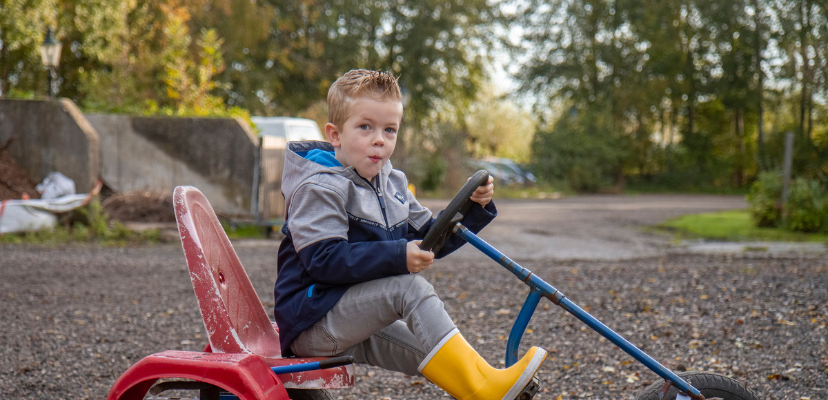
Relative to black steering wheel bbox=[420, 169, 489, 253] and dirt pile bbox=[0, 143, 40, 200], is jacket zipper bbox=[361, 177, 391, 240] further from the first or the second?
dirt pile bbox=[0, 143, 40, 200]

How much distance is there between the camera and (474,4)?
87.0 feet

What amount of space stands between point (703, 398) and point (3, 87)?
1863 centimetres

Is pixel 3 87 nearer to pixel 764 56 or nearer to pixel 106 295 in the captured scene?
pixel 106 295

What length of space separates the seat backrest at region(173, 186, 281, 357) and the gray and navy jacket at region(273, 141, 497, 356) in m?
0.18

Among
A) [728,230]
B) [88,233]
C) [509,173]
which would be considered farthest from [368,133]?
[509,173]

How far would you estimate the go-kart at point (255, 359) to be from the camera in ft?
6.48

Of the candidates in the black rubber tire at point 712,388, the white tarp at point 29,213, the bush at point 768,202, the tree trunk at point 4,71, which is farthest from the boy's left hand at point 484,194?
the tree trunk at point 4,71

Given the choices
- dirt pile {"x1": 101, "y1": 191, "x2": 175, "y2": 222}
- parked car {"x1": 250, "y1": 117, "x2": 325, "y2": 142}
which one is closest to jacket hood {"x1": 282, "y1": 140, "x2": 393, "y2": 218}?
dirt pile {"x1": 101, "y1": 191, "x2": 175, "y2": 222}

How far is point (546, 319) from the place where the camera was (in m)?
4.52

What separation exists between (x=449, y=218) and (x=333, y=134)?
51 cm

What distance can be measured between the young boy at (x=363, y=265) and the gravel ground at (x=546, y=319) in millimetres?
1163

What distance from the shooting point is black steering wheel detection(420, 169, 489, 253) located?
→ 6.46 feet

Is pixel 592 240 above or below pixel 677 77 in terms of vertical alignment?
below

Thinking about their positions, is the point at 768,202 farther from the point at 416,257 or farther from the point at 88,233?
the point at 416,257
